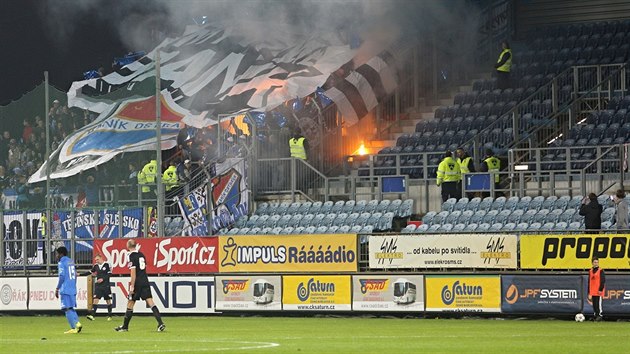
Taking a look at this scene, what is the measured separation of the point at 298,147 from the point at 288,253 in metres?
5.77

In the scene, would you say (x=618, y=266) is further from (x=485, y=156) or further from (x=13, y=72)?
(x=13, y=72)

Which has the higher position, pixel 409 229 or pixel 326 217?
pixel 326 217

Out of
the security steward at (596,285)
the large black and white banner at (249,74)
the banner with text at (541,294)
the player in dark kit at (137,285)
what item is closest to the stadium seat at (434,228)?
the banner with text at (541,294)

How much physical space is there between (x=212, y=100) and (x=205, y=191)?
3998 millimetres

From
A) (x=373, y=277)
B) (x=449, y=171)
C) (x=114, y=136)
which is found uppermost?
(x=114, y=136)

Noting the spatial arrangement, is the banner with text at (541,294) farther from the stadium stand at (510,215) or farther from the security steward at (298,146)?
the security steward at (298,146)

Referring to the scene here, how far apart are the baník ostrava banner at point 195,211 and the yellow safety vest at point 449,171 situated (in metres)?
6.35

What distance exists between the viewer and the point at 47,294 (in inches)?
1340

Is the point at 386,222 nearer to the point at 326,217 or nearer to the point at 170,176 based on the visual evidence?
the point at 326,217

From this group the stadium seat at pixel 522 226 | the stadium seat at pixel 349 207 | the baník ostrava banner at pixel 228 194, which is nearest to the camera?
the stadium seat at pixel 522 226

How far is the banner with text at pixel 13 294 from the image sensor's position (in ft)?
113

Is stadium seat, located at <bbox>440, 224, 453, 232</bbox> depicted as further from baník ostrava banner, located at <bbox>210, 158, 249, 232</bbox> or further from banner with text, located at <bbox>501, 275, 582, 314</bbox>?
baník ostrava banner, located at <bbox>210, 158, 249, 232</bbox>

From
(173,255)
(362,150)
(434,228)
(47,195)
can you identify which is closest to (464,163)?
(434,228)

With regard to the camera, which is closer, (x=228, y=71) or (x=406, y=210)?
(x=406, y=210)
